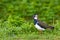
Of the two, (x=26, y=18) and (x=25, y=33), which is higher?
(x=25, y=33)

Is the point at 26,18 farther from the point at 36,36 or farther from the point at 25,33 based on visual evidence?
the point at 36,36

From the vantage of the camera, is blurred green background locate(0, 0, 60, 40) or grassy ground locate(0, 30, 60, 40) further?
blurred green background locate(0, 0, 60, 40)

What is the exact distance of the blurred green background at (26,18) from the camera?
969cm

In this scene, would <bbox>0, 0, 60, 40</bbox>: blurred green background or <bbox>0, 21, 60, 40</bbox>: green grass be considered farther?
<bbox>0, 0, 60, 40</bbox>: blurred green background

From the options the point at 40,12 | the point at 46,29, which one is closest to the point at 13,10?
the point at 40,12

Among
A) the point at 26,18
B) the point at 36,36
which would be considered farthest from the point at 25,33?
the point at 26,18

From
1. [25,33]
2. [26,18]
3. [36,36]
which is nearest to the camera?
[36,36]

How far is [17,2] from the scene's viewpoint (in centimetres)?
1364

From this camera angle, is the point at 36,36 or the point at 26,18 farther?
the point at 26,18

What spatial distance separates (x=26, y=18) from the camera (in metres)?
12.7

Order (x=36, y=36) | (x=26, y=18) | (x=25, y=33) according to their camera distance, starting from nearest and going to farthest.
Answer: (x=36, y=36) → (x=25, y=33) → (x=26, y=18)

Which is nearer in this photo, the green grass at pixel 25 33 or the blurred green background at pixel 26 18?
the green grass at pixel 25 33

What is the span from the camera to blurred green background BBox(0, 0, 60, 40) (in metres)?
9.69

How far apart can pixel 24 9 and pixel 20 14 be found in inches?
14.5
